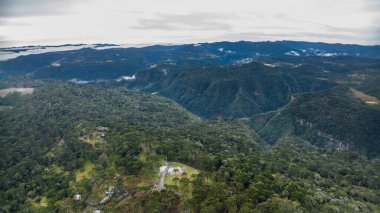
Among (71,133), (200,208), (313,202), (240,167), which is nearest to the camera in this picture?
(200,208)

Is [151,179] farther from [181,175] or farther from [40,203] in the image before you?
[40,203]

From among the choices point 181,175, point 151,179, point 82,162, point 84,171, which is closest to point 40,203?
point 84,171

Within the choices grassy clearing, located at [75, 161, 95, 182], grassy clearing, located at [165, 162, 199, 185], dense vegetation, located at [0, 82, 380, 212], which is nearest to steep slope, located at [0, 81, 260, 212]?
grassy clearing, located at [75, 161, 95, 182]

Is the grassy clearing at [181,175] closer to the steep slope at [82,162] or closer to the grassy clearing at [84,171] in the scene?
the steep slope at [82,162]

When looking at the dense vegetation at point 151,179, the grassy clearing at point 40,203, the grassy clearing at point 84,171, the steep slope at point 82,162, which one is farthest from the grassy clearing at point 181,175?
the grassy clearing at point 40,203

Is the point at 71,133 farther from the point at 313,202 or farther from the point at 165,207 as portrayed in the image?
the point at 313,202

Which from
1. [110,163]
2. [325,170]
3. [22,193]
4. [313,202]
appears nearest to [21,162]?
[22,193]

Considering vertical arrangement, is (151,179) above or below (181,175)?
below

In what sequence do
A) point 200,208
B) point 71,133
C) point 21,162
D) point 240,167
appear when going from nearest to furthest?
point 200,208, point 240,167, point 21,162, point 71,133
